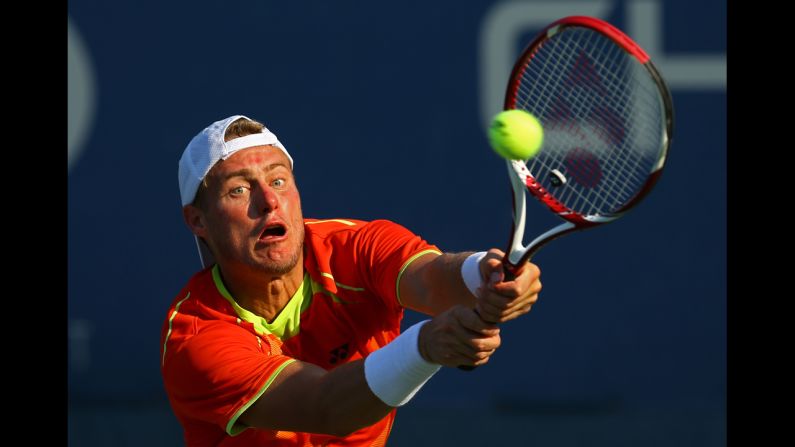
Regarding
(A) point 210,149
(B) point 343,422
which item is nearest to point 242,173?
(A) point 210,149

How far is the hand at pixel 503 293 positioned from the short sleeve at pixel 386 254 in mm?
477

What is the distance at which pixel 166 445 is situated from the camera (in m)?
5.08

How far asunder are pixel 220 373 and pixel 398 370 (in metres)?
0.51

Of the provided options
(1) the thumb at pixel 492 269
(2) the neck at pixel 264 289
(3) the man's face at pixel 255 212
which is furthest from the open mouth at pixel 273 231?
(1) the thumb at pixel 492 269

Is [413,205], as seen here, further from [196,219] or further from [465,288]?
[465,288]

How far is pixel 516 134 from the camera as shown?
2623 mm

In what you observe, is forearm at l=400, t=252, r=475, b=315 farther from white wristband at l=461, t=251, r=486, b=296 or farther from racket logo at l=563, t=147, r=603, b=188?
racket logo at l=563, t=147, r=603, b=188

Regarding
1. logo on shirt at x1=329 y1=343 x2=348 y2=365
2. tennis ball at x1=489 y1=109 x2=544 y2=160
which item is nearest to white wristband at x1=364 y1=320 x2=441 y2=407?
tennis ball at x1=489 y1=109 x2=544 y2=160

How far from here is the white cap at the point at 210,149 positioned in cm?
321

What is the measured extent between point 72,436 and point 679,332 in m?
2.57

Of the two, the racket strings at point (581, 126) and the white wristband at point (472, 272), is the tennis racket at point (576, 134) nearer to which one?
the racket strings at point (581, 126)

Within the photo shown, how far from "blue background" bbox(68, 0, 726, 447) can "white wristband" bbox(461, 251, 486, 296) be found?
2064mm

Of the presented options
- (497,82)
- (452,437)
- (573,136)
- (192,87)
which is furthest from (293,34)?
(573,136)

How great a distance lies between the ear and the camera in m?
3.32
